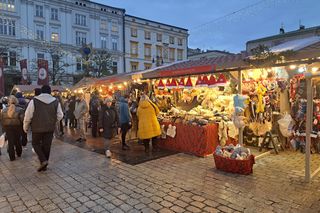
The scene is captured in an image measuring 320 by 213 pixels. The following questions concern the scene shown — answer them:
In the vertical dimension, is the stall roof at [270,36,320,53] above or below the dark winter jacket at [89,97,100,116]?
above

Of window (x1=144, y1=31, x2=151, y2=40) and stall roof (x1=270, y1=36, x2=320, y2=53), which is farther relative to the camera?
window (x1=144, y1=31, x2=151, y2=40)

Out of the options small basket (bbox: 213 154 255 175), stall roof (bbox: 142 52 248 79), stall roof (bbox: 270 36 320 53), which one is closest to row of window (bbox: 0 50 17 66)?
stall roof (bbox: 142 52 248 79)

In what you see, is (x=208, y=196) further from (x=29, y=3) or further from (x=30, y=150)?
(x=29, y=3)

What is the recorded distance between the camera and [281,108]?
7367mm

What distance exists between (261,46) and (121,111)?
4008 mm

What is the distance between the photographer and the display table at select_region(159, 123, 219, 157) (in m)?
6.57

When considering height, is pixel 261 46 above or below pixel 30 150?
above

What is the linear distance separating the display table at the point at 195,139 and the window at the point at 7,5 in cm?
3263

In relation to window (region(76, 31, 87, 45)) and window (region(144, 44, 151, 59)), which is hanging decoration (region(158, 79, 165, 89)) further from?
window (region(144, 44, 151, 59))

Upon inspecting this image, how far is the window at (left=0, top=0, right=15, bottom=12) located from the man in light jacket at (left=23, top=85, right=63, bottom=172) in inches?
1262

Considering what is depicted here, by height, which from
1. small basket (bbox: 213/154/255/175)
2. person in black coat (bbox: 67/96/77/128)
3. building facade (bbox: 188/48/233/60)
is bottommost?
small basket (bbox: 213/154/255/175)

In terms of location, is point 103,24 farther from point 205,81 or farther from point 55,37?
point 205,81

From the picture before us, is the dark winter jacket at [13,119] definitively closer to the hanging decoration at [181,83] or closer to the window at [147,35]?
the hanging decoration at [181,83]

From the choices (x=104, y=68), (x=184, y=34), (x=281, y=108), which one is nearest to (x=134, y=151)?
(x=281, y=108)
